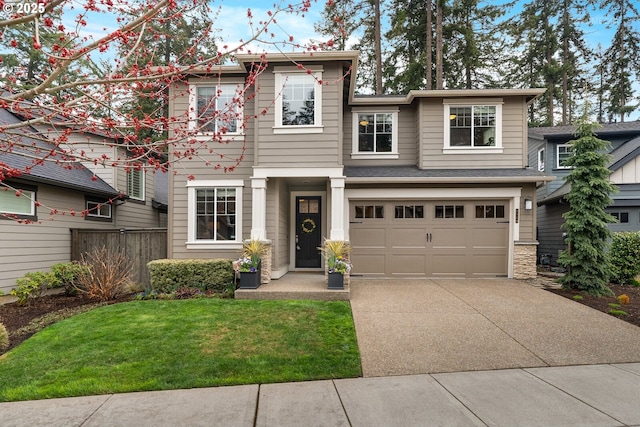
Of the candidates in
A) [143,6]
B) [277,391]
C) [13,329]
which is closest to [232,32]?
[143,6]

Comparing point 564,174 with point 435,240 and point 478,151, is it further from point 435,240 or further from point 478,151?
point 435,240

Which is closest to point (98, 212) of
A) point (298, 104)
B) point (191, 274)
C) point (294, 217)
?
point (191, 274)

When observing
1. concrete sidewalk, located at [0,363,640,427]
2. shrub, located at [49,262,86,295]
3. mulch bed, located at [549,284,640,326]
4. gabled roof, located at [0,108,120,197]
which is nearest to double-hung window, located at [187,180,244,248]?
gabled roof, located at [0,108,120,197]

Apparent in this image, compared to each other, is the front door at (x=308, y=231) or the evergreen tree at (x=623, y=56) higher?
the evergreen tree at (x=623, y=56)

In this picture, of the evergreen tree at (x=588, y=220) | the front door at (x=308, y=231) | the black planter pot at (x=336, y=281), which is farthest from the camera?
the front door at (x=308, y=231)

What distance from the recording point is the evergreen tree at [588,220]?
8.14 m

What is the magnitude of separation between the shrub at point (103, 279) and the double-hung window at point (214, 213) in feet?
5.57

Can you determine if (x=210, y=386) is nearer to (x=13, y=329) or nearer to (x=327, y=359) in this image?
(x=327, y=359)

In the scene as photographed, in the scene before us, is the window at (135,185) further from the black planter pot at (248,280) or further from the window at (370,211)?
the window at (370,211)

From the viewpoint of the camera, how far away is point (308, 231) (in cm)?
1046

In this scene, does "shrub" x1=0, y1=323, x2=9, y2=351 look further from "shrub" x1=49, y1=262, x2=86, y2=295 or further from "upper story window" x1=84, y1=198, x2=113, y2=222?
"upper story window" x1=84, y1=198, x2=113, y2=222

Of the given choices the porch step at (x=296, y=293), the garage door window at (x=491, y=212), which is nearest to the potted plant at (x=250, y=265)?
the porch step at (x=296, y=293)

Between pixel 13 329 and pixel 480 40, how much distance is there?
21.1m

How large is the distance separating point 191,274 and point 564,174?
549 inches
